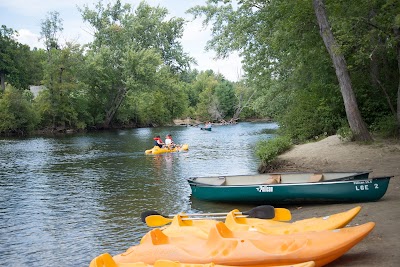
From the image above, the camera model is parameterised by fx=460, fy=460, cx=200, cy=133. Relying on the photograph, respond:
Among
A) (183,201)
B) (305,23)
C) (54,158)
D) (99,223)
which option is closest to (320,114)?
(305,23)

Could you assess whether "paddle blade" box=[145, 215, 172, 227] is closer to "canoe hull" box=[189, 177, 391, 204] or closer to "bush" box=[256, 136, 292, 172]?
"canoe hull" box=[189, 177, 391, 204]

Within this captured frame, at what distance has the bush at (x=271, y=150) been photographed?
59.3 ft

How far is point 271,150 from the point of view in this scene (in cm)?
1836

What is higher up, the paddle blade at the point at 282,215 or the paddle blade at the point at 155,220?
the paddle blade at the point at 282,215

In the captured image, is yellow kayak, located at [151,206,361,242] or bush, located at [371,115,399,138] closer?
yellow kayak, located at [151,206,361,242]

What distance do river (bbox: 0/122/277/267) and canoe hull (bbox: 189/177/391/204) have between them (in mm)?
486

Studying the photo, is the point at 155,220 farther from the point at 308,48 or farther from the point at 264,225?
the point at 308,48

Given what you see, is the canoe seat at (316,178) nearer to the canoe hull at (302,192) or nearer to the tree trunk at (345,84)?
the canoe hull at (302,192)

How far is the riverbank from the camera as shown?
723 centimetres

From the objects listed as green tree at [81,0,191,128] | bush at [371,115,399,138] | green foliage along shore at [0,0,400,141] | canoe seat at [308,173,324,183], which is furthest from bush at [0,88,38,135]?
canoe seat at [308,173,324,183]

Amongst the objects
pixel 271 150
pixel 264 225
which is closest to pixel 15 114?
pixel 271 150

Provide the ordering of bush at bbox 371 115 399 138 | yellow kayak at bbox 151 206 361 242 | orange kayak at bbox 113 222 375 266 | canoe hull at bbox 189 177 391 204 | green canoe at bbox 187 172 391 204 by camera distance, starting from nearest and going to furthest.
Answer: orange kayak at bbox 113 222 375 266
yellow kayak at bbox 151 206 361 242
canoe hull at bbox 189 177 391 204
green canoe at bbox 187 172 391 204
bush at bbox 371 115 399 138

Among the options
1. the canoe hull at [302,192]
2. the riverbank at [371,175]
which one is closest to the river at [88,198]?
the canoe hull at [302,192]

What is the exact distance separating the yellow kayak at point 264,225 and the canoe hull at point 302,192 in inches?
131
